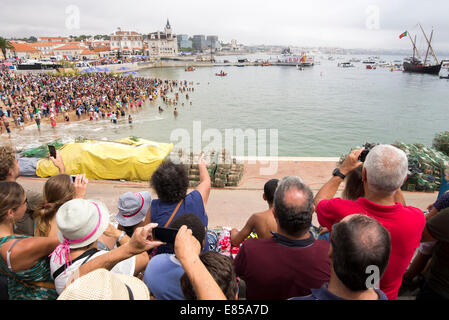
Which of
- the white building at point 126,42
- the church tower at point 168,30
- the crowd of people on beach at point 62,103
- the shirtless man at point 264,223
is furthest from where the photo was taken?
the church tower at point 168,30

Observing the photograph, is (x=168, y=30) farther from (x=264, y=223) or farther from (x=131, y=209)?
(x=264, y=223)

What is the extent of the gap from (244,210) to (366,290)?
567cm

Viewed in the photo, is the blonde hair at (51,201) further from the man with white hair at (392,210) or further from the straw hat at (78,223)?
the man with white hair at (392,210)

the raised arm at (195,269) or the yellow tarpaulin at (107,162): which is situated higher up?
the raised arm at (195,269)

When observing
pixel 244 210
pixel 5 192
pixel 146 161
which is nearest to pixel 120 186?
pixel 146 161

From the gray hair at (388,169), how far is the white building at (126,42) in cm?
13299

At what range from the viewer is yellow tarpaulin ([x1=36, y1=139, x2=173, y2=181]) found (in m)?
10.1

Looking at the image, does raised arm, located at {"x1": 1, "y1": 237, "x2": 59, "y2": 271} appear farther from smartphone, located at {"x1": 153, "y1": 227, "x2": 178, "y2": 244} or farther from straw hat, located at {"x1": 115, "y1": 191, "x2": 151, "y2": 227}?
straw hat, located at {"x1": 115, "y1": 191, "x2": 151, "y2": 227}

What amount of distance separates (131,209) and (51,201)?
0.90 meters

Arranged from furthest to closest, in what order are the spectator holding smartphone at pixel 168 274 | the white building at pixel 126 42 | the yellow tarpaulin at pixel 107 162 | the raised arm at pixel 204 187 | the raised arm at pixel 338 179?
the white building at pixel 126 42 < the yellow tarpaulin at pixel 107 162 < the raised arm at pixel 204 187 < the raised arm at pixel 338 179 < the spectator holding smartphone at pixel 168 274

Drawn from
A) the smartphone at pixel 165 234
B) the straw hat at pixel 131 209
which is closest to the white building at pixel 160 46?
the straw hat at pixel 131 209

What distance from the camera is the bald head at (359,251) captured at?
138 centimetres

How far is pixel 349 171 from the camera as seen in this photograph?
8.93 feet

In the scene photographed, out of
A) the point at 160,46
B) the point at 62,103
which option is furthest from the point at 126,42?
the point at 62,103
